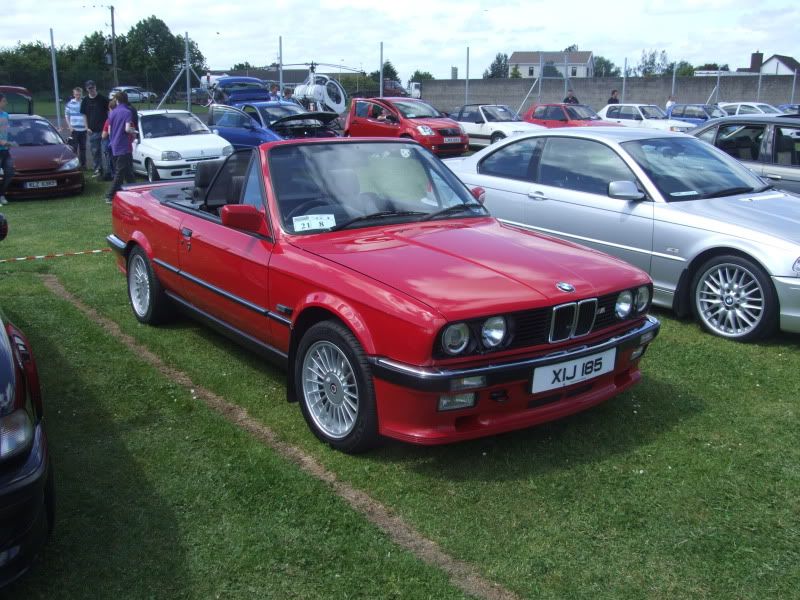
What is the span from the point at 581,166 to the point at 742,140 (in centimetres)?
294

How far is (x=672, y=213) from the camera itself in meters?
6.13

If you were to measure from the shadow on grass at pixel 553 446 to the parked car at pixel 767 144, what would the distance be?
15.6 ft

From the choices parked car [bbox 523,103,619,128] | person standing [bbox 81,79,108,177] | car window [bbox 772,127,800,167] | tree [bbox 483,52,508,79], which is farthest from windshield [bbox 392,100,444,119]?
tree [bbox 483,52,508,79]

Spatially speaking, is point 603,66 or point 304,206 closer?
point 304,206

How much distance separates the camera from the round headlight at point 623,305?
4.02 meters

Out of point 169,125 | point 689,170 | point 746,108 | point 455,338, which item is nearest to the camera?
point 455,338

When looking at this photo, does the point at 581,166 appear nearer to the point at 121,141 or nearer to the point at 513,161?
the point at 513,161

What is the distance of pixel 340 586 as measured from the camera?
2889 millimetres

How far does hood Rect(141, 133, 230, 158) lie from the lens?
1392 cm

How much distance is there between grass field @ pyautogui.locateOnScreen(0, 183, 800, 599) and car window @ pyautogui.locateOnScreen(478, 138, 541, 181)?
9.47 ft

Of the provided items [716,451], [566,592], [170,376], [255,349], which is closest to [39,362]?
[170,376]

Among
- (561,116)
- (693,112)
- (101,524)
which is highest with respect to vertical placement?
(693,112)

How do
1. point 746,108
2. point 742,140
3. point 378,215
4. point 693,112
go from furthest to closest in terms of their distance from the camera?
point 746,108 → point 693,112 → point 742,140 → point 378,215

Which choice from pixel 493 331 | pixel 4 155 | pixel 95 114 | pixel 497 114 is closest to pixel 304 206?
pixel 493 331
